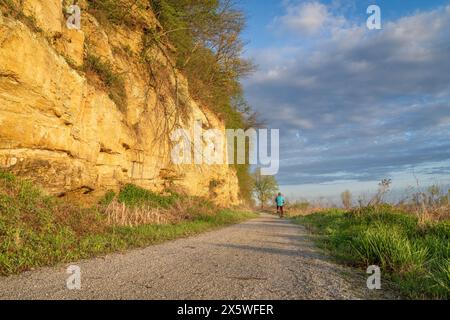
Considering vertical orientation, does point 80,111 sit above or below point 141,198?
above

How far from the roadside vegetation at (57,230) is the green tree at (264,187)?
60.2 metres

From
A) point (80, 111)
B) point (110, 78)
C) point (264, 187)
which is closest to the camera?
point (80, 111)

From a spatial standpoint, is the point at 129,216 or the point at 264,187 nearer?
the point at 129,216

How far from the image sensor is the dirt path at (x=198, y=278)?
351 cm

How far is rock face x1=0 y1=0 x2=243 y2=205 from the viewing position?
739 cm

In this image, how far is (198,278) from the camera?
166 inches

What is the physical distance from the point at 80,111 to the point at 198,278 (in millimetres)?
7787

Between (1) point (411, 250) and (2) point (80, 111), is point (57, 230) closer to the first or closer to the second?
(2) point (80, 111)

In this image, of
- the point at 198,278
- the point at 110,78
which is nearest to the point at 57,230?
the point at 198,278

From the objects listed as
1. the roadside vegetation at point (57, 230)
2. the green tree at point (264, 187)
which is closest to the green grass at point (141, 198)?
the roadside vegetation at point (57, 230)

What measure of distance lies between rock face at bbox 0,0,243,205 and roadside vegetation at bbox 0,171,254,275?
967mm

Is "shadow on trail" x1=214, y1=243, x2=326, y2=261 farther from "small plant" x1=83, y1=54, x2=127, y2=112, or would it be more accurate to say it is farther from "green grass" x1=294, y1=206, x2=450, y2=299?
"small plant" x1=83, y1=54, x2=127, y2=112
